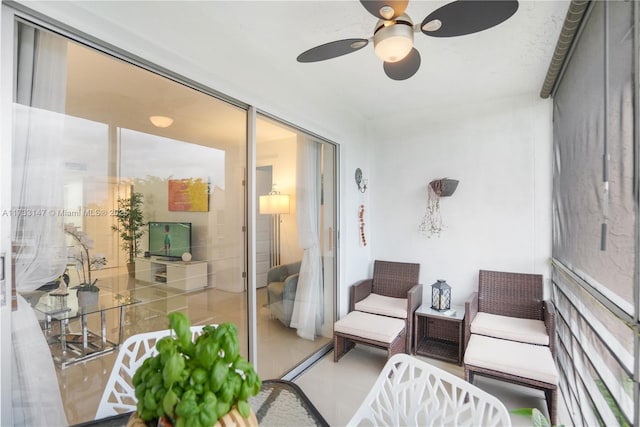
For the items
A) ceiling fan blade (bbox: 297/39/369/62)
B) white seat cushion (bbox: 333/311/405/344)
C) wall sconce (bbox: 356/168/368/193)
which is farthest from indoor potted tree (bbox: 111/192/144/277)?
wall sconce (bbox: 356/168/368/193)

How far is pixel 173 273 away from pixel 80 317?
0.49m

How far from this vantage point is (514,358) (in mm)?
2133

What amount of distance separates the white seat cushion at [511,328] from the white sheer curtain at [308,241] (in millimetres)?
1456

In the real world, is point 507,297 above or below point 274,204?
below

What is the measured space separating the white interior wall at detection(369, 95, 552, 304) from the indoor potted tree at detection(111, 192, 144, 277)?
272cm

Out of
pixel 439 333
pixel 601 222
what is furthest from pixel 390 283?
pixel 601 222

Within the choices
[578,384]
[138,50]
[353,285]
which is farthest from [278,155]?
[578,384]

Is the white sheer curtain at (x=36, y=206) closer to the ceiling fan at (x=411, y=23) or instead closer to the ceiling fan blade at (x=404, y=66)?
the ceiling fan at (x=411, y=23)

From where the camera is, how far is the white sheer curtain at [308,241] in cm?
285

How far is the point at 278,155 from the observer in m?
2.55

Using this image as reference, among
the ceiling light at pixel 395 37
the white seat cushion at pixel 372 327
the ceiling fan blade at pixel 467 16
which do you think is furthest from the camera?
the white seat cushion at pixel 372 327

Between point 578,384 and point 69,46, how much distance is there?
3407 mm

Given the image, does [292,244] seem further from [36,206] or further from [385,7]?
[385,7]

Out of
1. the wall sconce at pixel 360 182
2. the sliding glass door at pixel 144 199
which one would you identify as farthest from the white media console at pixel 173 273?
the wall sconce at pixel 360 182
